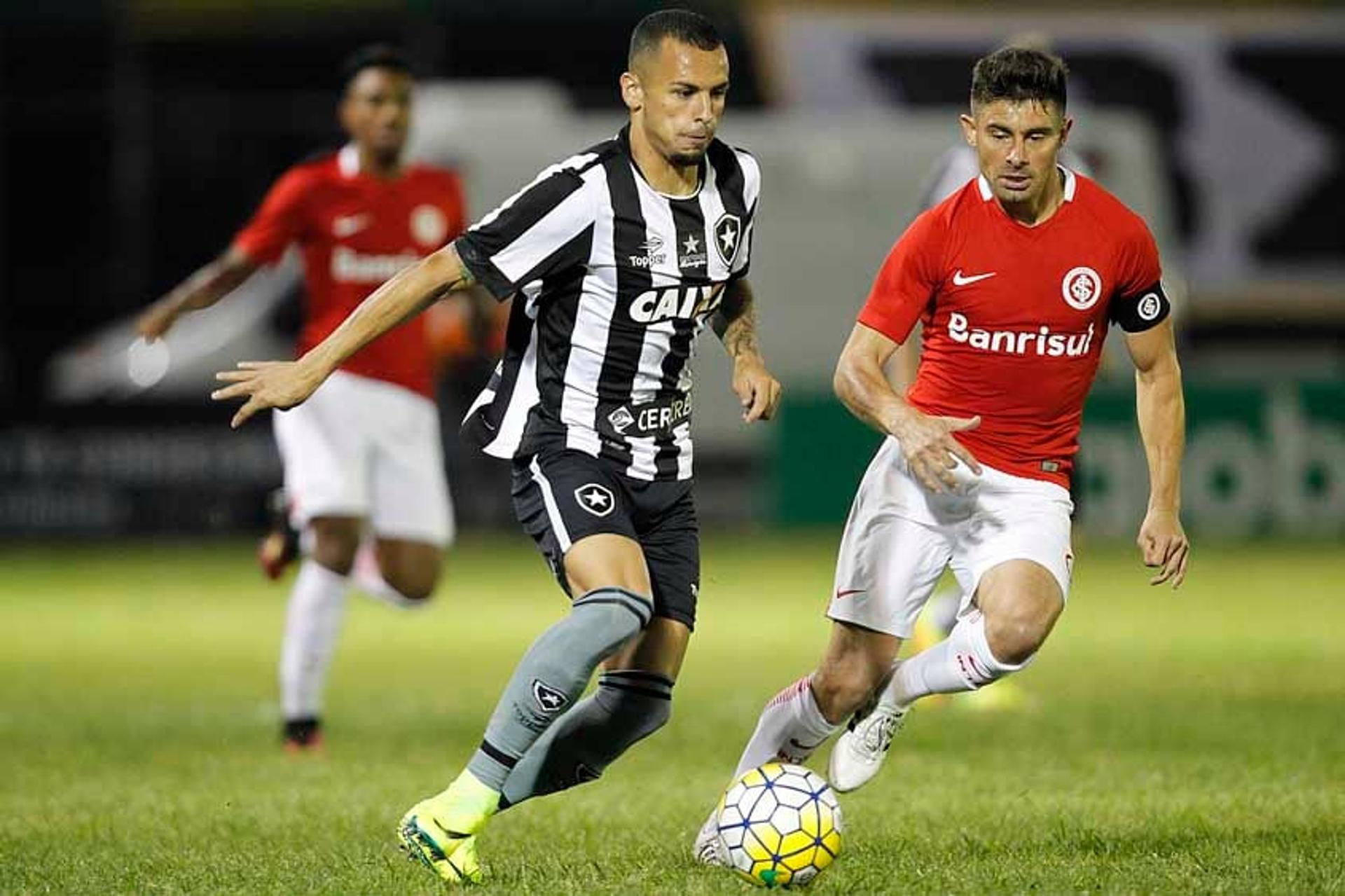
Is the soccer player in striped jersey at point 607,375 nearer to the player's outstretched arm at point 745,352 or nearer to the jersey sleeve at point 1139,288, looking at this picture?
the player's outstretched arm at point 745,352

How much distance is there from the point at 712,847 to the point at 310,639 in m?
3.48

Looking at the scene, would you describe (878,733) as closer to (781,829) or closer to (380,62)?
(781,829)

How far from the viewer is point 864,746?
7.15 metres

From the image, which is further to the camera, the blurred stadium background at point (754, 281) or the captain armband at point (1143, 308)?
the blurred stadium background at point (754, 281)

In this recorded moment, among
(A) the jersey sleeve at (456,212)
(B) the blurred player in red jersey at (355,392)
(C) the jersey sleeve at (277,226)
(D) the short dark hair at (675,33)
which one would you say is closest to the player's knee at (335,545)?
(B) the blurred player in red jersey at (355,392)

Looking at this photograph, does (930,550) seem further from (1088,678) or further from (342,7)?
(342,7)

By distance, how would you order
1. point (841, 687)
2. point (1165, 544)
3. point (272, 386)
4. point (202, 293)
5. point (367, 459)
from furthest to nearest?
point (367, 459) < point (202, 293) < point (841, 687) < point (1165, 544) < point (272, 386)

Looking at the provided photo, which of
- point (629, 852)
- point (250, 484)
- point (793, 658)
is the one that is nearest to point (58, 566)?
point (250, 484)

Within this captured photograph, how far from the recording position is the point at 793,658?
12.8m

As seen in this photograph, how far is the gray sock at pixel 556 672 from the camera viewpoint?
6.39 m

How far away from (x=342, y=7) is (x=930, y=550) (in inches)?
887

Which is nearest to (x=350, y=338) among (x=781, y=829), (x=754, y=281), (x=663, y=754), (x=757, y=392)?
(x=757, y=392)

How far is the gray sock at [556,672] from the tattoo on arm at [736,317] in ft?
3.43

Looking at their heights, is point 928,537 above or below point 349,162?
below
